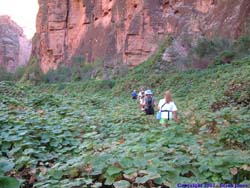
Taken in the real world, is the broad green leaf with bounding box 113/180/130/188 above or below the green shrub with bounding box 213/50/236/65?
below

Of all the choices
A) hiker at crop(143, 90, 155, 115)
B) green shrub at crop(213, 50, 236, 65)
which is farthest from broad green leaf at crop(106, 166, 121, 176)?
green shrub at crop(213, 50, 236, 65)

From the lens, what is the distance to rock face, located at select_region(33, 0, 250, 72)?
81.7ft

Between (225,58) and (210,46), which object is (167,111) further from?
(210,46)

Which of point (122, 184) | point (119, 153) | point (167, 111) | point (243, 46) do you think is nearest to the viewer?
point (122, 184)

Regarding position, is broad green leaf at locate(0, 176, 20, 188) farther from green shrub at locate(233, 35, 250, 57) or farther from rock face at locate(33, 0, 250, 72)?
rock face at locate(33, 0, 250, 72)

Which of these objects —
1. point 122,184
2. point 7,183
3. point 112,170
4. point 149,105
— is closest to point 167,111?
point 149,105

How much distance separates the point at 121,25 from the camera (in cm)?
3631

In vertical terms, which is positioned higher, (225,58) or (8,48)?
(8,48)

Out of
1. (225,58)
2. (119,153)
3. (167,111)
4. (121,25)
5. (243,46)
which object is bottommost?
(119,153)

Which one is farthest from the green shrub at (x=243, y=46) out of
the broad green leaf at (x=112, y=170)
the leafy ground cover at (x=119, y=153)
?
the broad green leaf at (x=112, y=170)

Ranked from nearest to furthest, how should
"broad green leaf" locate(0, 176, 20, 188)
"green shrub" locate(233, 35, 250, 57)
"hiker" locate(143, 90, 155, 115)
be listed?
"broad green leaf" locate(0, 176, 20, 188), "hiker" locate(143, 90, 155, 115), "green shrub" locate(233, 35, 250, 57)

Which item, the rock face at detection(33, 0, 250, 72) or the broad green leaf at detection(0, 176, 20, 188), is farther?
the rock face at detection(33, 0, 250, 72)

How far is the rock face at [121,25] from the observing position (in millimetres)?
24894

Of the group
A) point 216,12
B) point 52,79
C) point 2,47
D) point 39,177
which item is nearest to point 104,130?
point 39,177
